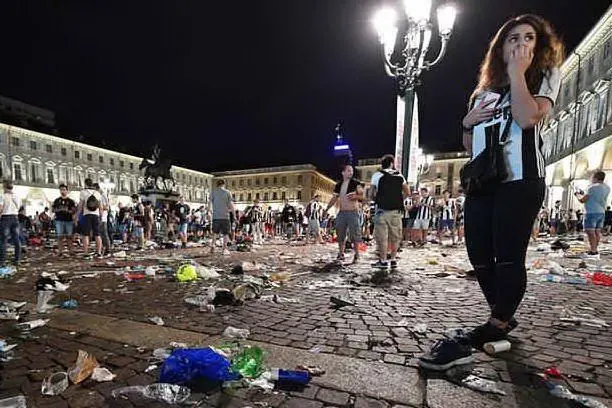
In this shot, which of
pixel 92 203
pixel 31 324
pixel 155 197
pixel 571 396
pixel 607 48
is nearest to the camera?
pixel 571 396

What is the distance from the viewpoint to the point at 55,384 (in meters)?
1.87

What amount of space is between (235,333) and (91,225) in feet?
24.9

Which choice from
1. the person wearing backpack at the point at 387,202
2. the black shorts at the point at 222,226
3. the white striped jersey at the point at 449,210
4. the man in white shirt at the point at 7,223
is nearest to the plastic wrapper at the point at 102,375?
the person wearing backpack at the point at 387,202

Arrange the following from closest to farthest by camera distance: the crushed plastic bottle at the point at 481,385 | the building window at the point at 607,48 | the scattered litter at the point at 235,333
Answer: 1. the crushed plastic bottle at the point at 481,385
2. the scattered litter at the point at 235,333
3. the building window at the point at 607,48

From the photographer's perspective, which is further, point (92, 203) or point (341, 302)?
point (92, 203)

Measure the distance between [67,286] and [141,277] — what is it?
3.38ft

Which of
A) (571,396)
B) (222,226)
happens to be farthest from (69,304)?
(222,226)

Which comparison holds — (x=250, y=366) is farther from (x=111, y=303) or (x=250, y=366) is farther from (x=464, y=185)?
(x=111, y=303)

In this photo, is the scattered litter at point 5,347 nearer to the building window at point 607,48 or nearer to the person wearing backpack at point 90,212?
the person wearing backpack at point 90,212

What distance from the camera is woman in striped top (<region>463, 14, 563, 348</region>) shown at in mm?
2035

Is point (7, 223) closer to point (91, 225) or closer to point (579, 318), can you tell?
point (91, 225)

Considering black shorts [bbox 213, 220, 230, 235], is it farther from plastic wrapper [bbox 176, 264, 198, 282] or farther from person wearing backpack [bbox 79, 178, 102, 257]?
plastic wrapper [bbox 176, 264, 198, 282]

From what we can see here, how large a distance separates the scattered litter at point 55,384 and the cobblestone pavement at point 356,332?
0.13ft

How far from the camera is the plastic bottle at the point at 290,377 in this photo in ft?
6.12
